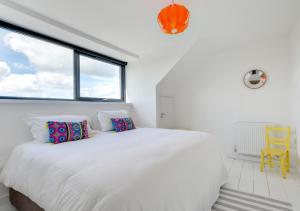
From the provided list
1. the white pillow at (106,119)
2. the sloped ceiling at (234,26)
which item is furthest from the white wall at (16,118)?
the sloped ceiling at (234,26)

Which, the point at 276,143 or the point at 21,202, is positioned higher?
the point at 276,143

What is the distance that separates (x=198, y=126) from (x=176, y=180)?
2801mm

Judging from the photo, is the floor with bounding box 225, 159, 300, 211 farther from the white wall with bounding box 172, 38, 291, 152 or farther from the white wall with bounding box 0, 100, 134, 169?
the white wall with bounding box 0, 100, 134, 169

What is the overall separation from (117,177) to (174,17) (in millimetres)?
1293

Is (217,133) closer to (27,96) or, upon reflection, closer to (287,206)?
(287,206)

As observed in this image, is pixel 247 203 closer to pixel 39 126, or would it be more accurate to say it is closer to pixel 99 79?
pixel 39 126

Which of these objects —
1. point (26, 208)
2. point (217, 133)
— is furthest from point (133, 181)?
point (217, 133)

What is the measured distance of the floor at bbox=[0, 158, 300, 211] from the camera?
77.4 inches

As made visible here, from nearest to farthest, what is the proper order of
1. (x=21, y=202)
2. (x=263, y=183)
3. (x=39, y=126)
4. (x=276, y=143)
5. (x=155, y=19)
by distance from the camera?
(x=21, y=202)
(x=39, y=126)
(x=155, y=19)
(x=263, y=183)
(x=276, y=143)

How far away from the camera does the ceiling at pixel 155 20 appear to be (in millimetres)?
1897

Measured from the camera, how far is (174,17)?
1.41 meters

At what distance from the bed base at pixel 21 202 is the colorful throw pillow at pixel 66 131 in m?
0.57

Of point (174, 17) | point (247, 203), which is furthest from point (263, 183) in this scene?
point (174, 17)

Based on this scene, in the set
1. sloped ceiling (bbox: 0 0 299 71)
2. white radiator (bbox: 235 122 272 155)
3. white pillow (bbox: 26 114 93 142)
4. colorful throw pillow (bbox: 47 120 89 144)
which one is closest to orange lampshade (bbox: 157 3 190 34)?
sloped ceiling (bbox: 0 0 299 71)
